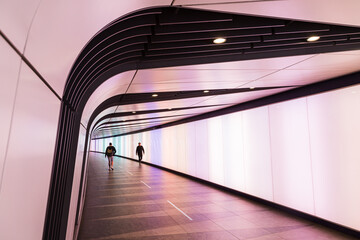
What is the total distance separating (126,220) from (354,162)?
16.6ft

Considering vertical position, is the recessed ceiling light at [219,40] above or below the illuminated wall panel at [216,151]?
above

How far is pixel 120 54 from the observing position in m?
2.81

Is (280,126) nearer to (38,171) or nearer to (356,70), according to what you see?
(356,70)

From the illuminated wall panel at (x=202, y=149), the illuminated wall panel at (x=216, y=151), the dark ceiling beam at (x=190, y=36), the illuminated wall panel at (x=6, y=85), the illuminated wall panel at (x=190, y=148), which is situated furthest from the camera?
the illuminated wall panel at (x=190, y=148)

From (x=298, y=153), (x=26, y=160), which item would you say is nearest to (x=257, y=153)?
(x=298, y=153)

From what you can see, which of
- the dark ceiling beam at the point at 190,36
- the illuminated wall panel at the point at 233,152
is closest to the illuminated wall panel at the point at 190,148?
the illuminated wall panel at the point at 233,152

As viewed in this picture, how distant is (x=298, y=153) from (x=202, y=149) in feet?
18.3

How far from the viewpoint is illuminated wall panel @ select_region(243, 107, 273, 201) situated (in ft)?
23.5

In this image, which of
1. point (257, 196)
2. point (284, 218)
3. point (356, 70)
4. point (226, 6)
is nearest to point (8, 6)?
point (226, 6)

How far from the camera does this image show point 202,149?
11289 millimetres

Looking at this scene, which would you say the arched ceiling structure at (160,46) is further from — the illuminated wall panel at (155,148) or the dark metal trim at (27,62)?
the illuminated wall panel at (155,148)

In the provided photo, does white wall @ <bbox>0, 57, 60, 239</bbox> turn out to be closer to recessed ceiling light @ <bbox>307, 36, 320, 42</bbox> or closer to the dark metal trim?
the dark metal trim

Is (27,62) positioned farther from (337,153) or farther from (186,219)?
(337,153)

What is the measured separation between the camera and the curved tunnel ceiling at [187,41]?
2340 mm
